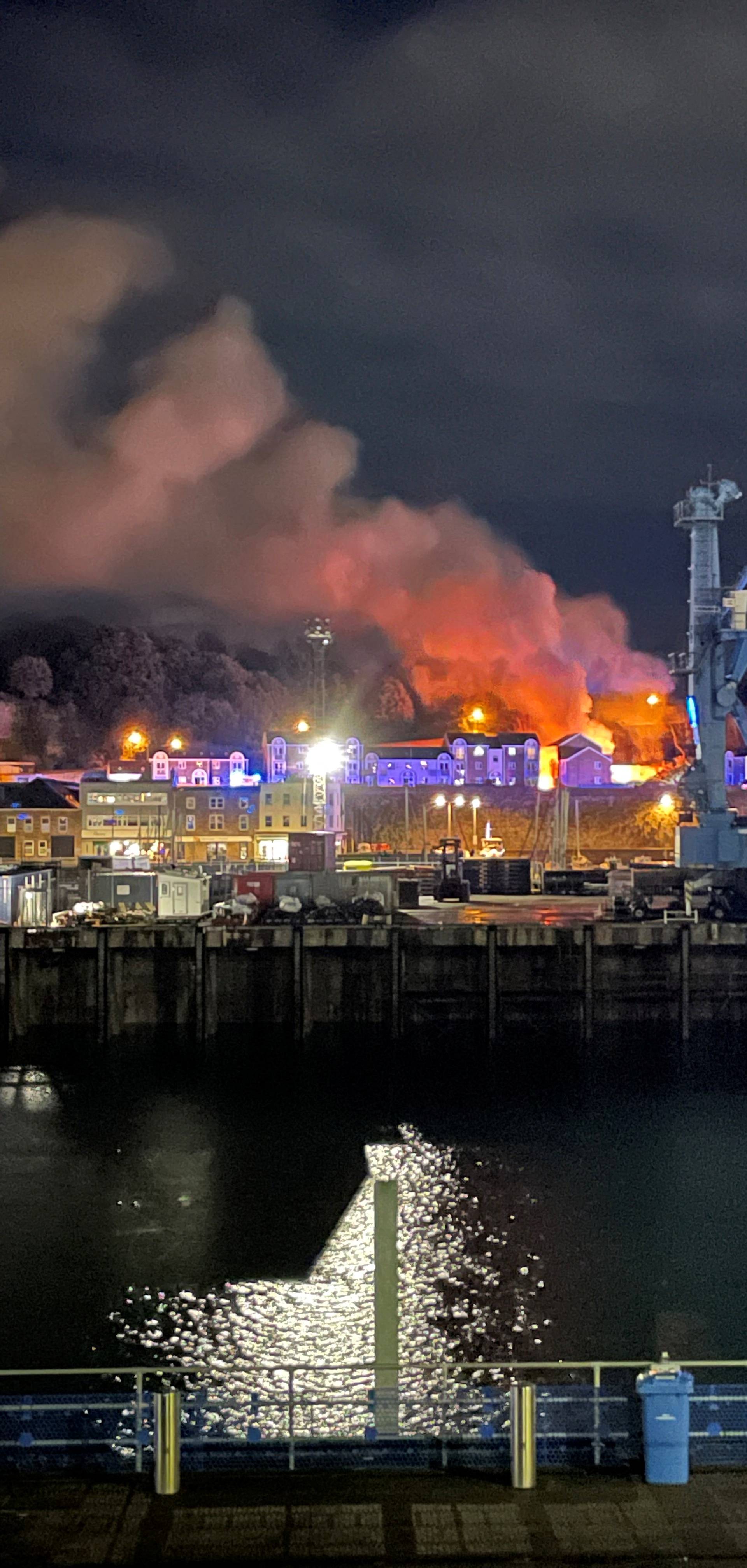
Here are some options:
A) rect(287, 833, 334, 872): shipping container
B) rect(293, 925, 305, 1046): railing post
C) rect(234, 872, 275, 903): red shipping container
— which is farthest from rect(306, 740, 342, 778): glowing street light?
rect(293, 925, 305, 1046): railing post

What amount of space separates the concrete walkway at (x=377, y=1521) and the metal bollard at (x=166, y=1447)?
9 centimetres

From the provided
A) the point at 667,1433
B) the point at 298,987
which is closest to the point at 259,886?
the point at 298,987

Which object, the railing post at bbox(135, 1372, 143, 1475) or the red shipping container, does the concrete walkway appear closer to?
the railing post at bbox(135, 1372, 143, 1475)

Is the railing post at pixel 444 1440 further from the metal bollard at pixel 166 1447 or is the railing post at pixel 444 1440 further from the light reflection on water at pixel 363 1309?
the light reflection on water at pixel 363 1309

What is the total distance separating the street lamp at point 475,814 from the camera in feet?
238

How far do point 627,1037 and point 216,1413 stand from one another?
67.0 ft

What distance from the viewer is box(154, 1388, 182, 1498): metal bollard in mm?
7438

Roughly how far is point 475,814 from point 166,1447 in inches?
2658

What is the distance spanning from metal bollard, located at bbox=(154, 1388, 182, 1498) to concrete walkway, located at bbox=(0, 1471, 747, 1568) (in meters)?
0.09

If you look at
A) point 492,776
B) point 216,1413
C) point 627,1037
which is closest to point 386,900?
point 627,1037

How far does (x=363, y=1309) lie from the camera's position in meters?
17.3

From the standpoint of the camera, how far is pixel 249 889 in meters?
40.5

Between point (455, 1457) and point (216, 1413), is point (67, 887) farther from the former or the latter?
point (455, 1457)

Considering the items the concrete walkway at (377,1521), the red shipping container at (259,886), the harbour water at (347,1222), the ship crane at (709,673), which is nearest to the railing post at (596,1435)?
the concrete walkway at (377,1521)
